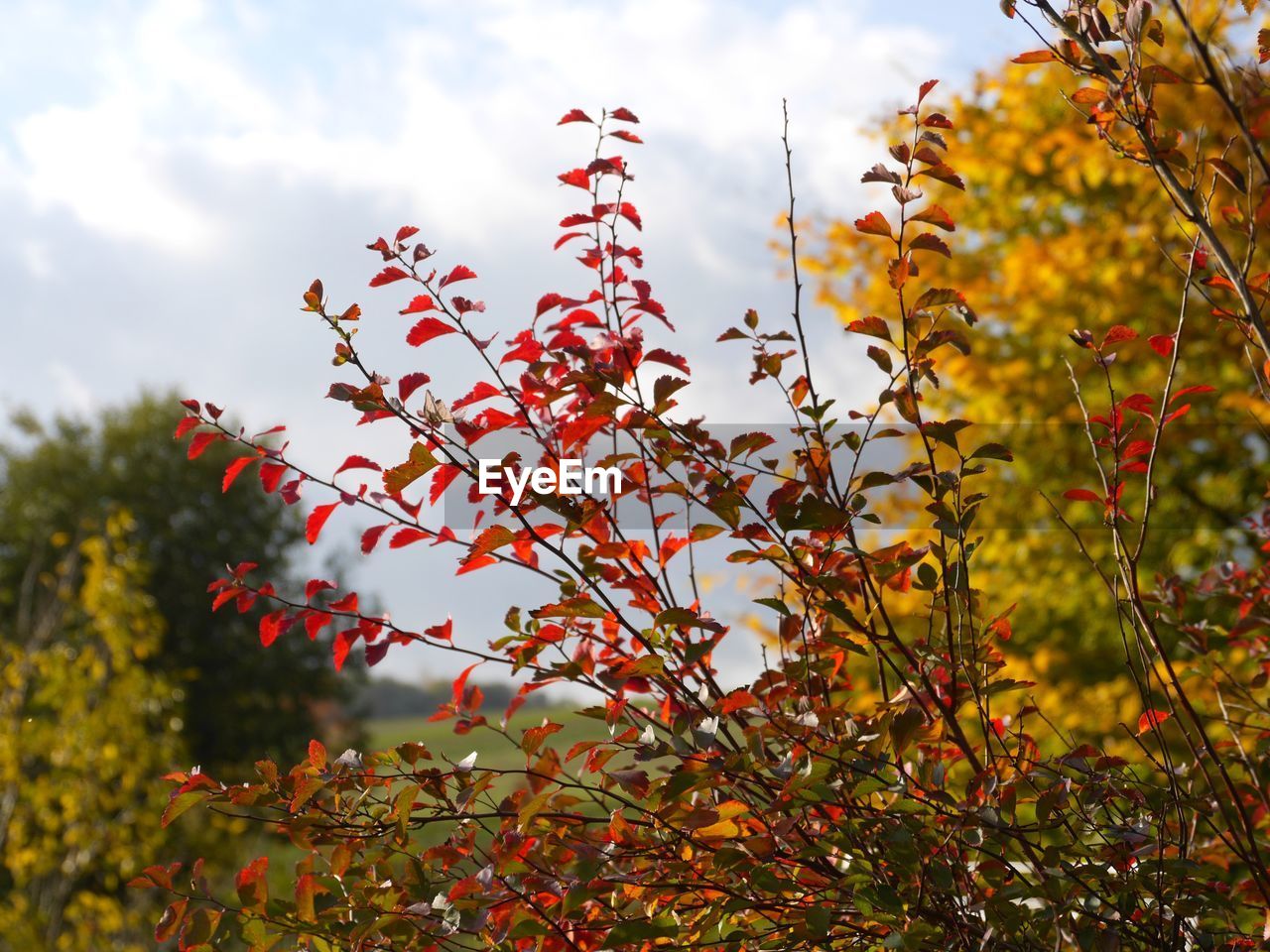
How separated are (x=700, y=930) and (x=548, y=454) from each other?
29.1 inches

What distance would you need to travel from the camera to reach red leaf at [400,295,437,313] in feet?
5.61

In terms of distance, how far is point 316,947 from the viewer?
169 cm

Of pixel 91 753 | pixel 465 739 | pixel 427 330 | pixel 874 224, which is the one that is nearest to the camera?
pixel 874 224

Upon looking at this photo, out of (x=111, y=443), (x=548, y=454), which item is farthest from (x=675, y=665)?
(x=111, y=443)

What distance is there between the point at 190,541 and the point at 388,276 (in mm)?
16619

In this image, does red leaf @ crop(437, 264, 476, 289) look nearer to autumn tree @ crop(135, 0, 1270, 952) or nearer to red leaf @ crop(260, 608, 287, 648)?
autumn tree @ crop(135, 0, 1270, 952)

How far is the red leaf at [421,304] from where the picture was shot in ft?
5.61

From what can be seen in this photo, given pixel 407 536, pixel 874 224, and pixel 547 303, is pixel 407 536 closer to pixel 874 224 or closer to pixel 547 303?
pixel 547 303

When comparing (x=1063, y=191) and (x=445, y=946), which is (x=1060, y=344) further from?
(x=445, y=946)

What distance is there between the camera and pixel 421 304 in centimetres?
172

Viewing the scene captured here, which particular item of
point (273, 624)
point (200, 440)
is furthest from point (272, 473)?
point (273, 624)

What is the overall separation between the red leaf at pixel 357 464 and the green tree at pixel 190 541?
15.3m

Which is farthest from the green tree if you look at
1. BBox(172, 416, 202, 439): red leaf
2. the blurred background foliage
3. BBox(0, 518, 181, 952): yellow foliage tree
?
BBox(172, 416, 202, 439): red leaf

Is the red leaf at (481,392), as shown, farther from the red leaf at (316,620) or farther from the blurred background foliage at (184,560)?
the blurred background foliage at (184,560)
